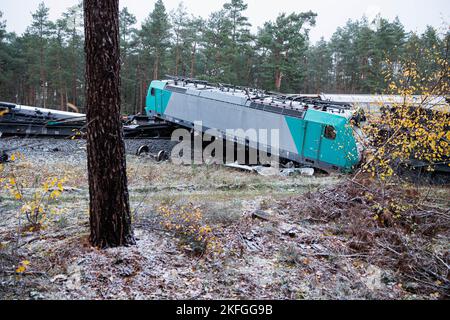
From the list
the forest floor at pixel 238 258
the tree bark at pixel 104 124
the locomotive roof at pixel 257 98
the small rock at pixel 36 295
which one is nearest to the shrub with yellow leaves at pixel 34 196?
the forest floor at pixel 238 258

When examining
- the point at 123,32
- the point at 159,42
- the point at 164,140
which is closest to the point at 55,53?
the point at 123,32

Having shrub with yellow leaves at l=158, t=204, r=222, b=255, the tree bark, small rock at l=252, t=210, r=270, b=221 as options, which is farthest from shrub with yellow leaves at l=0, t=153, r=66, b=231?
small rock at l=252, t=210, r=270, b=221

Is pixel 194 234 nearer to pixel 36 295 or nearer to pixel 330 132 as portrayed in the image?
pixel 36 295

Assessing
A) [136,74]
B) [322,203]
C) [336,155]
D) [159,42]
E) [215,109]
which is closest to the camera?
[322,203]

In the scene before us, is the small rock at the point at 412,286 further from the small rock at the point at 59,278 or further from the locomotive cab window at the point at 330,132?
the locomotive cab window at the point at 330,132

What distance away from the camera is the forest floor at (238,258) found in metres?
3.67

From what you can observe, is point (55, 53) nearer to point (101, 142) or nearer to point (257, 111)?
point (257, 111)

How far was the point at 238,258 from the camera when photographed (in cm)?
468

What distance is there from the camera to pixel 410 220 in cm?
629

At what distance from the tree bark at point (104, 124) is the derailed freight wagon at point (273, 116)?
25.4 feet

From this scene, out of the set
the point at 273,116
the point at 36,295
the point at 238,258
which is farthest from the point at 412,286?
the point at 273,116

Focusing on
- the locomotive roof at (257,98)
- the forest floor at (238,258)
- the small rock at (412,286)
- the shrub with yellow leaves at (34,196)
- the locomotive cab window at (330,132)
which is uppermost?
the locomotive roof at (257,98)
